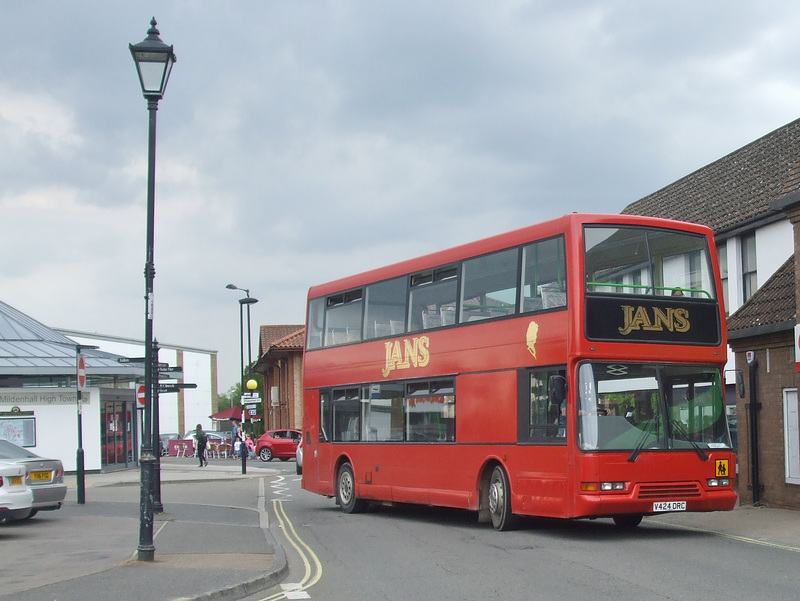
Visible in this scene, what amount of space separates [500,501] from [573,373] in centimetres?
279

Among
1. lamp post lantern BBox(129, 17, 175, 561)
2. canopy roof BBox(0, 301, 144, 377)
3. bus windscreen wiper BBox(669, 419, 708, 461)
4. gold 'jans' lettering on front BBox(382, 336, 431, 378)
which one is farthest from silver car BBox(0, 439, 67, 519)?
canopy roof BBox(0, 301, 144, 377)

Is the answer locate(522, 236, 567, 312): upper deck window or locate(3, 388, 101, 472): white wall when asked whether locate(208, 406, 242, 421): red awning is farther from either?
locate(522, 236, 567, 312): upper deck window

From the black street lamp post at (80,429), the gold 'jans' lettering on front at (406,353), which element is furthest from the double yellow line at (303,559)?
the black street lamp post at (80,429)

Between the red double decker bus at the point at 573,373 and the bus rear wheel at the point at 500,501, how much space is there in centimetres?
2

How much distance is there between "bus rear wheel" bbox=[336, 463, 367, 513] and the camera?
21172 millimetres

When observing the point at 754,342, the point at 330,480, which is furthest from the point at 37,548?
the point at 754,342

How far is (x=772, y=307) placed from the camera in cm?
2058

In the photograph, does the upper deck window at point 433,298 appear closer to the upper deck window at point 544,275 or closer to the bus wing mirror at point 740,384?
the upper deck window at point 544,275

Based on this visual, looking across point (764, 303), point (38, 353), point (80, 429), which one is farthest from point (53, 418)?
point (764, 303)

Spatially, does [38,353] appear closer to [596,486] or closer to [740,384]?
[740,384]

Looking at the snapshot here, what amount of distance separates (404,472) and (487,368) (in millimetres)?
3393

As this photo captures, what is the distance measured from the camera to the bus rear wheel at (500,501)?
16.0m

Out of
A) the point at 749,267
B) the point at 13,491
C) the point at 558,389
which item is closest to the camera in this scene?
the point at 558,389

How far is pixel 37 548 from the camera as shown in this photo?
1512cm
